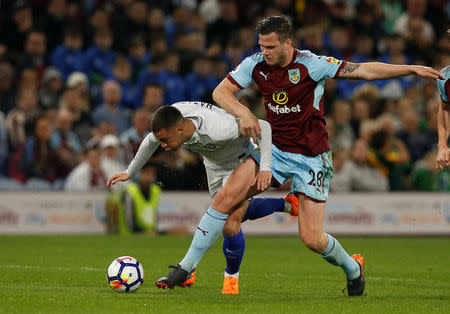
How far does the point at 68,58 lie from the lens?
17.6 meters

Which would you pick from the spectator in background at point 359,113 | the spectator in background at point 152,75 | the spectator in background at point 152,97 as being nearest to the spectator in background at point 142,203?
the spectator in background at point 152,97

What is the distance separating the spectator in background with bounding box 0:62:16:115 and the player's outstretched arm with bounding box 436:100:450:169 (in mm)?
10354

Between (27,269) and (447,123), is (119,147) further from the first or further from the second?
(447,123)

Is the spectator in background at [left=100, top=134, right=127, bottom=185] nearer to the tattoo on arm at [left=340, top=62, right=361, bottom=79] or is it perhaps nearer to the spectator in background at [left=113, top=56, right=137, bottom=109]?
the spectator in background at [left=113, top=56, right=137, bottom=109]

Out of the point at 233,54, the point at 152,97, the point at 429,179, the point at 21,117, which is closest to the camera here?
the point at 21,117

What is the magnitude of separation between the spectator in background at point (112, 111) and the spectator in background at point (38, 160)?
117cm

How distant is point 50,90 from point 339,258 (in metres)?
10.1

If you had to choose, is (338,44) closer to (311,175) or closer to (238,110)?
(311,175)

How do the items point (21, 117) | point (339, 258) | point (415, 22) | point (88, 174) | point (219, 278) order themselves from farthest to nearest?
point (415, 22) → point (88, 174) → point (21, 117) → point (219, 278) → point (339, 258)

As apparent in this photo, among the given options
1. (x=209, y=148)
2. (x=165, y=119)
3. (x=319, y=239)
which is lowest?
(x=319, y=239)

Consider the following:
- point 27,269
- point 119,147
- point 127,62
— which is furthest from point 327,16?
point 27,269

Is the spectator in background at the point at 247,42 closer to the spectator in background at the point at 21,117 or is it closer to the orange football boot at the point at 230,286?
the spectator in background at the point at 21,117

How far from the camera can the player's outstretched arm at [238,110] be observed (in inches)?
303

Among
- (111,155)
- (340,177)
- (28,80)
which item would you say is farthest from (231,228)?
(28,80)
